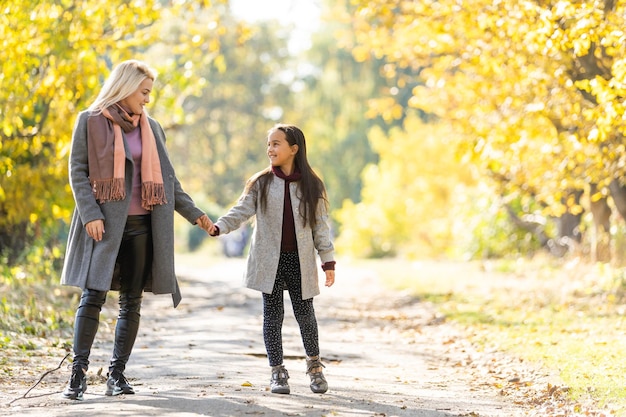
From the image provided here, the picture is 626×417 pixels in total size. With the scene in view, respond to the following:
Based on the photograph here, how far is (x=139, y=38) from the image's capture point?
44.6 ft

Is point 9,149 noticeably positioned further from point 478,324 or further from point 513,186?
point 513,186

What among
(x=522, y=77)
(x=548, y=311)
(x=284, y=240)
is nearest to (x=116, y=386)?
(x=284, y=240)

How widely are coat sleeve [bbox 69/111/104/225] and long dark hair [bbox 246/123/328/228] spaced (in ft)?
3.41

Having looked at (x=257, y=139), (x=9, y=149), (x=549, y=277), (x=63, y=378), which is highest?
(x=257, y=139)

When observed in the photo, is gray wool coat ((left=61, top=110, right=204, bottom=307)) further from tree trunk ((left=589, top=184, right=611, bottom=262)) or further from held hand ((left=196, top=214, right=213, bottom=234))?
tree trunk ((left=589, top=184, right=611, bottom=262))

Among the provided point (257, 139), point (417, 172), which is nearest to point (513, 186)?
point (417, 172)

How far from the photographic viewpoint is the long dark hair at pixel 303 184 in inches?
260

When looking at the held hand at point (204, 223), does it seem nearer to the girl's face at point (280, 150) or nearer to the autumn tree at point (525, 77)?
the girl's face at point (280, 150)

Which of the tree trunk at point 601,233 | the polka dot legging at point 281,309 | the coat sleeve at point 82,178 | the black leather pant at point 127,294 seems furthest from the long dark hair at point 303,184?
the tree trunk at point 601,233

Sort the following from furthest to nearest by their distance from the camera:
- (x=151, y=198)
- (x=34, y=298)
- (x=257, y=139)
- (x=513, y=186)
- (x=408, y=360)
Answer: (x=257, y=139)
(x=513, y=186)
(x=34, y=298)
(x=408, y=360)
(x=151, y=198)

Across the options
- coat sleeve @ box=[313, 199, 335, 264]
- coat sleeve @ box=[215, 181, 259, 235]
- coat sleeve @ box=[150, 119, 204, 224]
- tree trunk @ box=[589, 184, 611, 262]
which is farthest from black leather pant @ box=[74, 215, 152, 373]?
tree trunk @ box=[589, 184, 611, 262]

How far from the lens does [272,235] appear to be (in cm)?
658

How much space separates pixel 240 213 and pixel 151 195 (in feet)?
2.13

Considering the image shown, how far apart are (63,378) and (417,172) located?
68.1ft
